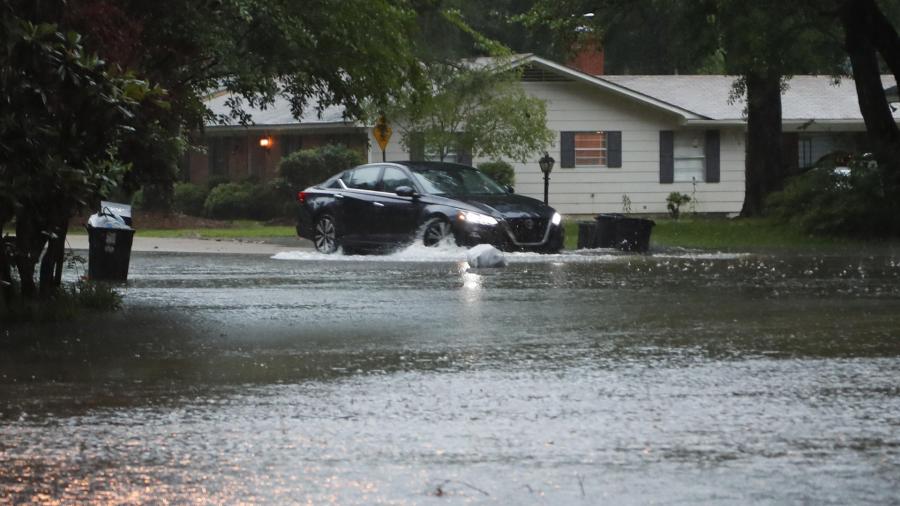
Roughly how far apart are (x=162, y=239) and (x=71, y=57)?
19.1m

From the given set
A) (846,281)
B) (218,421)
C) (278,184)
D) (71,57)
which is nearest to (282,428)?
(218,421)

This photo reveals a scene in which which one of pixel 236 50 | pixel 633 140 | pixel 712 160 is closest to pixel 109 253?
pixel 236 50

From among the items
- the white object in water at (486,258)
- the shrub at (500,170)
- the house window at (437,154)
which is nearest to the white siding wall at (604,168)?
the shrub at (500,170)

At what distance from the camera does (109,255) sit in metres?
17.6

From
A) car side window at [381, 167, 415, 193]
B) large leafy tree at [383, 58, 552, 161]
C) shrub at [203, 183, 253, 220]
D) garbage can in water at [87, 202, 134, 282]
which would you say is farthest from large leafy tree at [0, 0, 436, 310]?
shrub at [203, 183, 253, 220]

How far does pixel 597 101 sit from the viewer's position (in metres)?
43.1

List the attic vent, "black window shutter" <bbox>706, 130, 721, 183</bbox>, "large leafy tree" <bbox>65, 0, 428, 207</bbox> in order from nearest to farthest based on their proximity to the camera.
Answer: "large leafy tree" <bbox>65, 0, 428, 207</bbox> < the attic vent < "black window shutter" <bbox>706, 130, 721, 183</bbox>

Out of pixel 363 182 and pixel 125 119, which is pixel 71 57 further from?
pixel 363 182

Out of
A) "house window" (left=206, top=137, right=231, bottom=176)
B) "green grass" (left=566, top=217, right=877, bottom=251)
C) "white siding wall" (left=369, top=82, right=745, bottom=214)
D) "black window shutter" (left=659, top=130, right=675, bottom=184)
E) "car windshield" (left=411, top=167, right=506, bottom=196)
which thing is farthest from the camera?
"house window" (left=206, top=137, right=231, bottom=176)

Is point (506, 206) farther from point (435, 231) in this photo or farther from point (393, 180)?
point (393, 180)

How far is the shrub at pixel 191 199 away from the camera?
4403 cm

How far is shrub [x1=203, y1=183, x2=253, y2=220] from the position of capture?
1630 inches

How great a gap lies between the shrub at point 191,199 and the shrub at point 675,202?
13.2 m

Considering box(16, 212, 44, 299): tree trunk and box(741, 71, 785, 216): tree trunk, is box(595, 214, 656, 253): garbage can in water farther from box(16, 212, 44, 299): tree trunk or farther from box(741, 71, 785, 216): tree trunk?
box(16, 212, 44, 299): tree trunk
